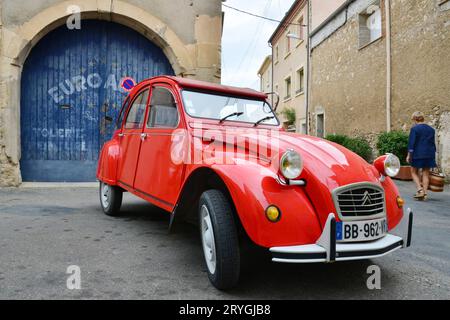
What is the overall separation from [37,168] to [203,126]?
565cm

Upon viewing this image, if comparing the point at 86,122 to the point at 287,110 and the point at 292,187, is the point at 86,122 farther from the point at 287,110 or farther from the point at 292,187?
the point at 287,110

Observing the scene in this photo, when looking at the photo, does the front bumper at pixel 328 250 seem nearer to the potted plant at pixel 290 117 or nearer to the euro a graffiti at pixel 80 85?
the euro a graffiti at pixel 80 85

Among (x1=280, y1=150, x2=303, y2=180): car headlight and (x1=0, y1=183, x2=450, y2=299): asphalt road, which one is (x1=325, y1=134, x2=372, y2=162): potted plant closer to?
(x1=0, y1=183, x2=450, y2=299): asphalt road

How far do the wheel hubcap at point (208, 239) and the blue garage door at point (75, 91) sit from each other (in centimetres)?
596

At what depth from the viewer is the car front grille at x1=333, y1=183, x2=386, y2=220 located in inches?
93.8

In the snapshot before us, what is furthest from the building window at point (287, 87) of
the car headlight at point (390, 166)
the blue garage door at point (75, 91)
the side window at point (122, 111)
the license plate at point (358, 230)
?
the license plate at point (358, 230)

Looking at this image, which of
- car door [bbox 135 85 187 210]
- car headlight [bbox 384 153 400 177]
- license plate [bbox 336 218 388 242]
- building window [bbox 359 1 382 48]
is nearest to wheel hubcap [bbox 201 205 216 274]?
car door [bbox 135 85 187 210]

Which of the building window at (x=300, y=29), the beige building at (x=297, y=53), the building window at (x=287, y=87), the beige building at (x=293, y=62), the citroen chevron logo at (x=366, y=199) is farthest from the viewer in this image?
the building window at (x=287, y=87)

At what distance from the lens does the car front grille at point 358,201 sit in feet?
7.82

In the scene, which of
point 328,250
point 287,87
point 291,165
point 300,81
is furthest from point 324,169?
point 287,87

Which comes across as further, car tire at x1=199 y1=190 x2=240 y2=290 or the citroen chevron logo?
the citroen chevron logo

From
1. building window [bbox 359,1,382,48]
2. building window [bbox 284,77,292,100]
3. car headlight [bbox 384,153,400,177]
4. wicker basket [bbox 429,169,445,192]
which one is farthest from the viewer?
building window [bbox 284,77,292,100]

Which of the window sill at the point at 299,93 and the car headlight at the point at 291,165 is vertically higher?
the window sill at the point at 299,93

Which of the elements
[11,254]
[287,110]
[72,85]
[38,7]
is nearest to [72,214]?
[11,254]
